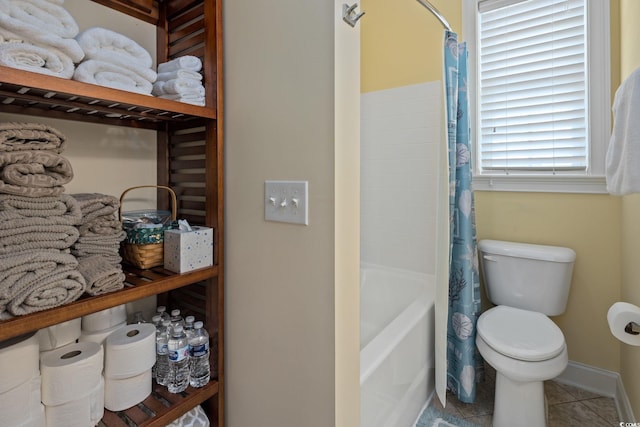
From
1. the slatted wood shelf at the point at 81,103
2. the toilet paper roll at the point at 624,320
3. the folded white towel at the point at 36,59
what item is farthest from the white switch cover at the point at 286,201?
the toilet paper roll at the point at 624,320

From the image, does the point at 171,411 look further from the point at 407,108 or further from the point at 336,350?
the point at 407,108

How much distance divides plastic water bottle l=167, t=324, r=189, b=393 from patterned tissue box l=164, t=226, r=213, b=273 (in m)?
0.24

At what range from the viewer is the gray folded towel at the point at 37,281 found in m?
0.65

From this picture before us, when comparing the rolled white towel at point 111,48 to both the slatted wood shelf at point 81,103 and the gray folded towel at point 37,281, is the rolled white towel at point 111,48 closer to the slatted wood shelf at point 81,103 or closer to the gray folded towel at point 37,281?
the slatted wood shelf at point 81,103

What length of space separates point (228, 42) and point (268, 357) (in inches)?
39.5

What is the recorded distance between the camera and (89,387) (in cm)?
82

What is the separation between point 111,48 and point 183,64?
0.63ft

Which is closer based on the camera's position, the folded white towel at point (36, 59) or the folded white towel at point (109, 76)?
the folded white towel at point (36, 59)

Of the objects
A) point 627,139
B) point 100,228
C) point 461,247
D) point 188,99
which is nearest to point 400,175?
point 461,247

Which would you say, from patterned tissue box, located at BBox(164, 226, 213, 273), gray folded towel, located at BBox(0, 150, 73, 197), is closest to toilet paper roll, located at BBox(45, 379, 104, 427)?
patterned tissue box, located at BBox(164, 226, 213, 273)

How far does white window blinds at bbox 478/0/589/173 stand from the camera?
190 centimetres

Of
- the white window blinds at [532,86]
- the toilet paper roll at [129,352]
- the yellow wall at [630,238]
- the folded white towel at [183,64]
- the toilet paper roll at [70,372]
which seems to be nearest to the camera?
the toilet paper roll at [70,372]

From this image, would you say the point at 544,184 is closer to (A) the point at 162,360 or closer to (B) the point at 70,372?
(A) the point at 162,360

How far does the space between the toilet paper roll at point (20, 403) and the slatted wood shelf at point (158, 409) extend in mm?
183
